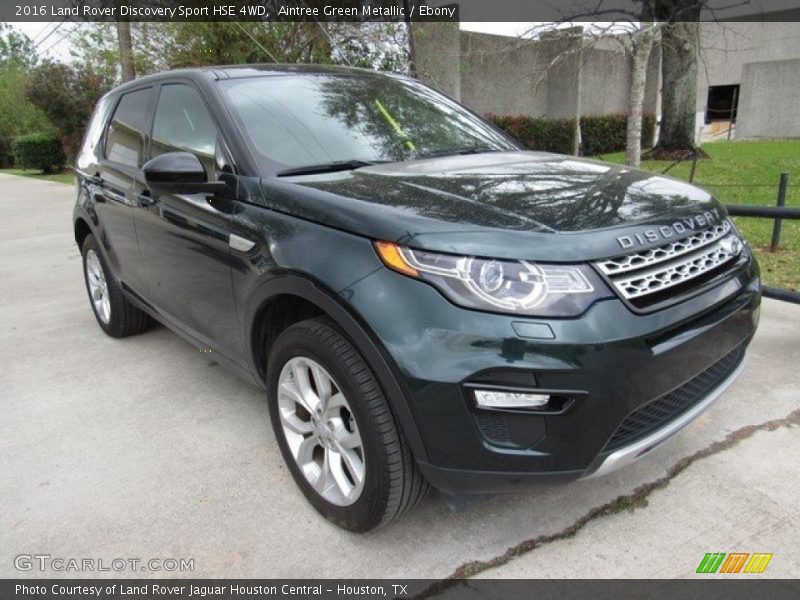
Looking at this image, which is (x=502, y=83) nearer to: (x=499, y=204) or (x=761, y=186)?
(x=761, y=186)

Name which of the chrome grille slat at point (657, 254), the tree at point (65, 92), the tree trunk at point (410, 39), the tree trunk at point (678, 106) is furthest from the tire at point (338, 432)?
the tree at point (65, 92)

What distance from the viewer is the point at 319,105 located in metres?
3.00

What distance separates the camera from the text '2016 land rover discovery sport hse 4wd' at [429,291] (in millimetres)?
1830

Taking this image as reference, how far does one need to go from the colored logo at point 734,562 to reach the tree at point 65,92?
23469mm

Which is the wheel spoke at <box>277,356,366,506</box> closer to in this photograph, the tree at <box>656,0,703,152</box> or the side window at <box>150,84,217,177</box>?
the side window at <box>150,84,217,177</box>

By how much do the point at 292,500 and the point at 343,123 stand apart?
5.69ft

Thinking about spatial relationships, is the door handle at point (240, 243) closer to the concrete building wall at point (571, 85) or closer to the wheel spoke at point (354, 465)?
the wheel spoke at point (354, 465)

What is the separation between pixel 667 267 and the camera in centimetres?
203

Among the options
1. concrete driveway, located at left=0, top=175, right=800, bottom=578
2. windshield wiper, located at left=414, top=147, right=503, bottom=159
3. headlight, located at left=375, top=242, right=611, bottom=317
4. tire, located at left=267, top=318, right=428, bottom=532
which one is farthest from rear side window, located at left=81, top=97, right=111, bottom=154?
headlight, located at left=375, top=242, right=611, bottom=317

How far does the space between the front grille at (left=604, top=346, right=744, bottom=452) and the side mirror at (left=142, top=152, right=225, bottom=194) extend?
6.07 feet

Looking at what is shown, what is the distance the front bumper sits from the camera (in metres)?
1.79

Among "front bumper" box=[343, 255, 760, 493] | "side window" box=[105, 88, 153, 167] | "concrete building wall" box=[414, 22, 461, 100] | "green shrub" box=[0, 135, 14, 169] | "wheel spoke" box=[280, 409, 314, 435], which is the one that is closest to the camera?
"front bumper" box=[343, 255, 760, 493]
